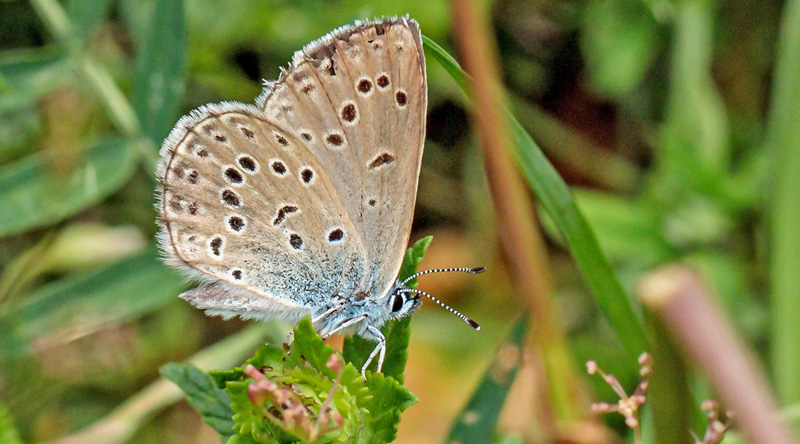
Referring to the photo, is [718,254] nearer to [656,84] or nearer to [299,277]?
[656,84]

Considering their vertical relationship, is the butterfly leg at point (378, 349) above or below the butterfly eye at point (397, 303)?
below

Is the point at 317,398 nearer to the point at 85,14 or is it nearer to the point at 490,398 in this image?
the point at 490,398

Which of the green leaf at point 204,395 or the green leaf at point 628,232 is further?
the green leaf at point 628,232

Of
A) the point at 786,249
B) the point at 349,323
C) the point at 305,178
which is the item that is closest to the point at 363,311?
the point at 349,323

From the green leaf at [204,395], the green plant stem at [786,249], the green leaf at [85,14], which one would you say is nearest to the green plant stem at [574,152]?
the green plant stem at [786,249]

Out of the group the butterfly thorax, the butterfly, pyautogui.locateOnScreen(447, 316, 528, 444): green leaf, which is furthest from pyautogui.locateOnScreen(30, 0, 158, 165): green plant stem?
pyautogui.locateOnScreen(447, 316, 528, 444): green leaf

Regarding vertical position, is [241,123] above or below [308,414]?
above

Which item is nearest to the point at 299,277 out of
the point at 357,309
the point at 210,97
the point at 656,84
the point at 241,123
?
the point at 357,309

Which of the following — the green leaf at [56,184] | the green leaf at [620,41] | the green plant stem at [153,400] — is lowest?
the green plant stem at [153,400]

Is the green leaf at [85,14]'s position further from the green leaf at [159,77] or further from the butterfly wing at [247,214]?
the butterfly wing at [247,214]
